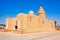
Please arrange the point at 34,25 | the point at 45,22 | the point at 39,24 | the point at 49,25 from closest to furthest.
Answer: the point at 34,25 → the point at 39,24 → the point at 45,22 → the point at 49,25

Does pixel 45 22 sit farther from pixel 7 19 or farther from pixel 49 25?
pixel 7 19

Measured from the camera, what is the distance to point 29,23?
24062 mm

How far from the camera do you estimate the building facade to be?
22969 mm

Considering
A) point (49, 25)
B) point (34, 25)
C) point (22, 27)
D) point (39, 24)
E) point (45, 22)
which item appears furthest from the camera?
point (49, 25)

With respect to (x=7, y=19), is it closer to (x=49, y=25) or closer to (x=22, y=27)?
(x=22, y=27)

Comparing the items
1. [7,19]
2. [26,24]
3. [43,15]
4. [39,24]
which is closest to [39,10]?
[43,15]

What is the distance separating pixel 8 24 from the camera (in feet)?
95.3

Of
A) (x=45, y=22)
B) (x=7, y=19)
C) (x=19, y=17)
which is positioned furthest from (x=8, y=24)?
(x=45, y=22)

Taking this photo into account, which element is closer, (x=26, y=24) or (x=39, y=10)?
(x=26, y=24)

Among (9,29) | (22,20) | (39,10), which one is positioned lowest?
(9,29)

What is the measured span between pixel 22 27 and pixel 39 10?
42.7ft

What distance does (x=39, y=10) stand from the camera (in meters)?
34.4

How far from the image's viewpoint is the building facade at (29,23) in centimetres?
2297

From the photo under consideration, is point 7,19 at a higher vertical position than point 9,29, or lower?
higher
